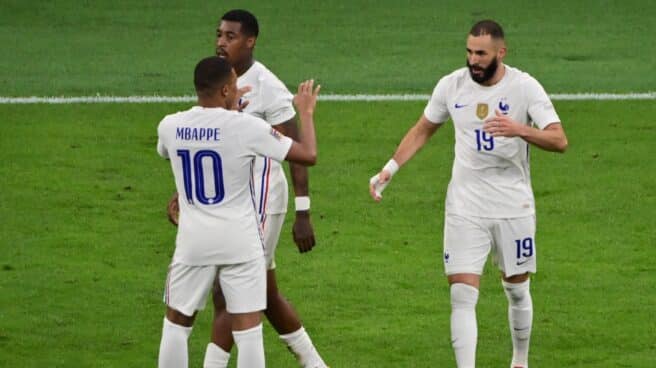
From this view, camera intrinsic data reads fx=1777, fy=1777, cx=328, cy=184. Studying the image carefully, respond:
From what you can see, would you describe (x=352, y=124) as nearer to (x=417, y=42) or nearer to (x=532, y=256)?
Result: (x=417, y=42)

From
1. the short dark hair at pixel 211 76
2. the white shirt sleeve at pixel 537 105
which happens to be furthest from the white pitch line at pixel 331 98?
the short dark hair at pixel 211 76

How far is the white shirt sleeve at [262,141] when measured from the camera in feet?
32.4

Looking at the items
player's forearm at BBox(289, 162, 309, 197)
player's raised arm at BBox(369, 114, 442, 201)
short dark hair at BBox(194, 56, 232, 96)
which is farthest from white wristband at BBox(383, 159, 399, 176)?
short dark hair at BBox(194, 56, 232, 96)

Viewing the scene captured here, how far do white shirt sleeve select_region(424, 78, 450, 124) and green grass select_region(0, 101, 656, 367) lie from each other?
1758mm

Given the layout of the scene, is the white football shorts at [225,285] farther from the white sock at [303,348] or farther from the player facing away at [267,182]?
the white sock at [303,348]

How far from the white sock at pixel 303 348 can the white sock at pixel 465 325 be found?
3.15 ft

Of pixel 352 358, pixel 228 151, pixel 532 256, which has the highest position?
pixel 228 151

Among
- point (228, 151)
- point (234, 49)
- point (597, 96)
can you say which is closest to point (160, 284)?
point (234, 49)

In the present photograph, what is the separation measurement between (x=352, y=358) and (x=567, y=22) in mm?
11655

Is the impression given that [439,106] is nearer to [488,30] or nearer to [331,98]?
[488,30]

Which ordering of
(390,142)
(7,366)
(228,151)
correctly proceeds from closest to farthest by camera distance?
1. (228,151)
2. (7,366)
3. (390,142)

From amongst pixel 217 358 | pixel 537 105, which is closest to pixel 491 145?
pixel 537 105

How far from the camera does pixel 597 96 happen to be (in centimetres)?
1972

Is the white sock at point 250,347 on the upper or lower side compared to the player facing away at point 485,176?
lower
